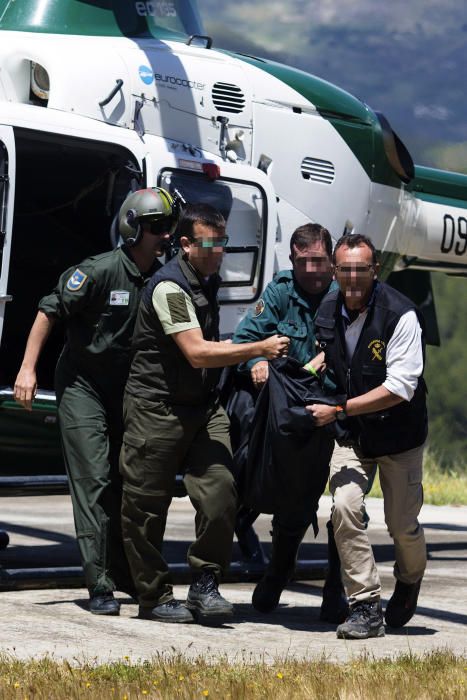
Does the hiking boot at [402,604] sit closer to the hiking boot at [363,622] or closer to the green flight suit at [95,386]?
the hiking boot at [363,622]

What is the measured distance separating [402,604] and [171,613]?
3.43ft

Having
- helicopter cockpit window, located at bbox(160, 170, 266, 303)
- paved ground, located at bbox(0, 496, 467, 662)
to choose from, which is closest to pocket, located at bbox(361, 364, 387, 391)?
paved ground, located at bbox(0, 496, 467, 662)

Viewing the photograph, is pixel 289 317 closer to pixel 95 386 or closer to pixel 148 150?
pixel 95 386

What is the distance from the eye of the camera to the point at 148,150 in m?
7.53

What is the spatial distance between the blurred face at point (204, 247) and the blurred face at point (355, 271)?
1.82ft

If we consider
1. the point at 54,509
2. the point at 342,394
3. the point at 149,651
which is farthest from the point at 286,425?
the point at 54,509

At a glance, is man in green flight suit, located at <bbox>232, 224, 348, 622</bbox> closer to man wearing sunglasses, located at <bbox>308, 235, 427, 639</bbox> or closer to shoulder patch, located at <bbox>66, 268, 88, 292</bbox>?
man wearing sunglasses, located at <bbox>308, 235, 427, 639</bbox>

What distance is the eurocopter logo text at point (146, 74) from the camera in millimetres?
7809

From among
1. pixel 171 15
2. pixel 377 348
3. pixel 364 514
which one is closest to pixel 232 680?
pixel 364 514

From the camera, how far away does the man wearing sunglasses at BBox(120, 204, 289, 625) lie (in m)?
6.14

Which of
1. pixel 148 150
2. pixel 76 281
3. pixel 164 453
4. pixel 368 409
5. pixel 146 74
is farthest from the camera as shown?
pixel 146 74

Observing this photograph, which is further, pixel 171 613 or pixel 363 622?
pixel 171 613

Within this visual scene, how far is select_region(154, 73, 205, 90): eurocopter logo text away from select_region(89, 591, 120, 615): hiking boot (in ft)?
10.2

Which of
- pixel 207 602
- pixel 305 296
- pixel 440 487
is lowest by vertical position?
pixel 440 487
